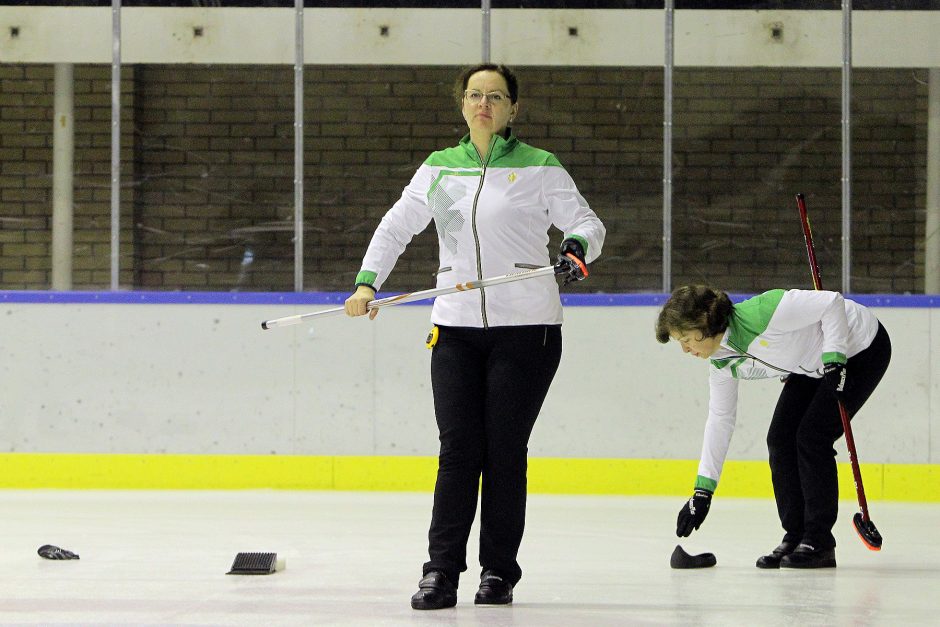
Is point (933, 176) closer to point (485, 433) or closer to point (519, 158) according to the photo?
point (519, 158)

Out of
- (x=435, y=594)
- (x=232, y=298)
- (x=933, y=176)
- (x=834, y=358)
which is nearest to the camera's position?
(x=435, y=594)

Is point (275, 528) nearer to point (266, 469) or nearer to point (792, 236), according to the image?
point (266, 469)

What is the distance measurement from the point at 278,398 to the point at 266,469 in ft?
1.02

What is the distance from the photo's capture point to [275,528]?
15.7 feet

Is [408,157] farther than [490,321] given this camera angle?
Yes

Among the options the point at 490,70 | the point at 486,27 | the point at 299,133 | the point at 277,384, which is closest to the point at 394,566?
the point at 490,70

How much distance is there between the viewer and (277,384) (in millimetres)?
6098

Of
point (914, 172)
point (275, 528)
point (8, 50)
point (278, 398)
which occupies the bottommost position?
point (275, 528)

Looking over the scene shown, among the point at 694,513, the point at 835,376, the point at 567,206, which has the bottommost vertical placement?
the point at 694,513

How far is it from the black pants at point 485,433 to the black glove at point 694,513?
638 millimetres

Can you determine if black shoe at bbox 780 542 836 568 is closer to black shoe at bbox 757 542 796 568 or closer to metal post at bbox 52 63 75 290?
black shoe at bbox 757 542 796 568

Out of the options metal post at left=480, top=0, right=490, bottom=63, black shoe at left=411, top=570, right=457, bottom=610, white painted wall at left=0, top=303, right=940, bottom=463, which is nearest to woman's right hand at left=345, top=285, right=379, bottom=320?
black shoe at left=411, top=570, right=457, bottom=610

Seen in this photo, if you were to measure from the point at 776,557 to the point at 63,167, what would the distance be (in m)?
4.17

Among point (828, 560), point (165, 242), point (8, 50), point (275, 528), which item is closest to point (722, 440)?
point (828, 560)
